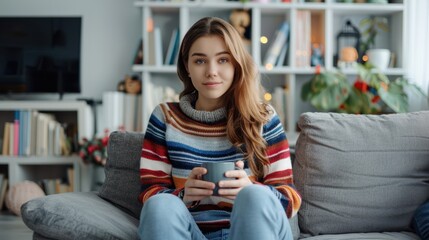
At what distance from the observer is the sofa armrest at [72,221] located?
5.13 feet

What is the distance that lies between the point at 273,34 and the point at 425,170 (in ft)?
7.33

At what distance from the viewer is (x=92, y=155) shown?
3.63 m

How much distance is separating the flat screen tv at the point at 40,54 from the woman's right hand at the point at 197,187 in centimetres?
268

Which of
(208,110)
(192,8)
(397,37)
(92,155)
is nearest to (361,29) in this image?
(397,37)

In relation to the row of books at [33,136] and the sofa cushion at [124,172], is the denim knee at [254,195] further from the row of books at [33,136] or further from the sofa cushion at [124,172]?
the row of books at [33,136]

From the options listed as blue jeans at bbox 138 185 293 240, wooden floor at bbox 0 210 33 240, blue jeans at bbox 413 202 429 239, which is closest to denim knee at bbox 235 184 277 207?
blue jeans at bbox 138 185 293 240

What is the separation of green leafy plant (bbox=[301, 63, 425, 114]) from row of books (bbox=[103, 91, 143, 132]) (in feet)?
3.83

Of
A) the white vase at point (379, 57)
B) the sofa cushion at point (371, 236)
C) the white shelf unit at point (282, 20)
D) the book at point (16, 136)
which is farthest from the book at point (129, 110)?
the sofa cushion at point (371, 236)

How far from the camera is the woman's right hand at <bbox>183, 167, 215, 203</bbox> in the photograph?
1402 mm

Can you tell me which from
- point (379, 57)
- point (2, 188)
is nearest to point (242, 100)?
point (379, 57)

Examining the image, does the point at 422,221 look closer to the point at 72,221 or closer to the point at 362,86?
the point at 72,221

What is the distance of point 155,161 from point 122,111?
220 cm

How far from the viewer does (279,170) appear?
65.1 inches

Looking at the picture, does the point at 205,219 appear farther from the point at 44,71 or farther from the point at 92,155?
the point at 44,71
